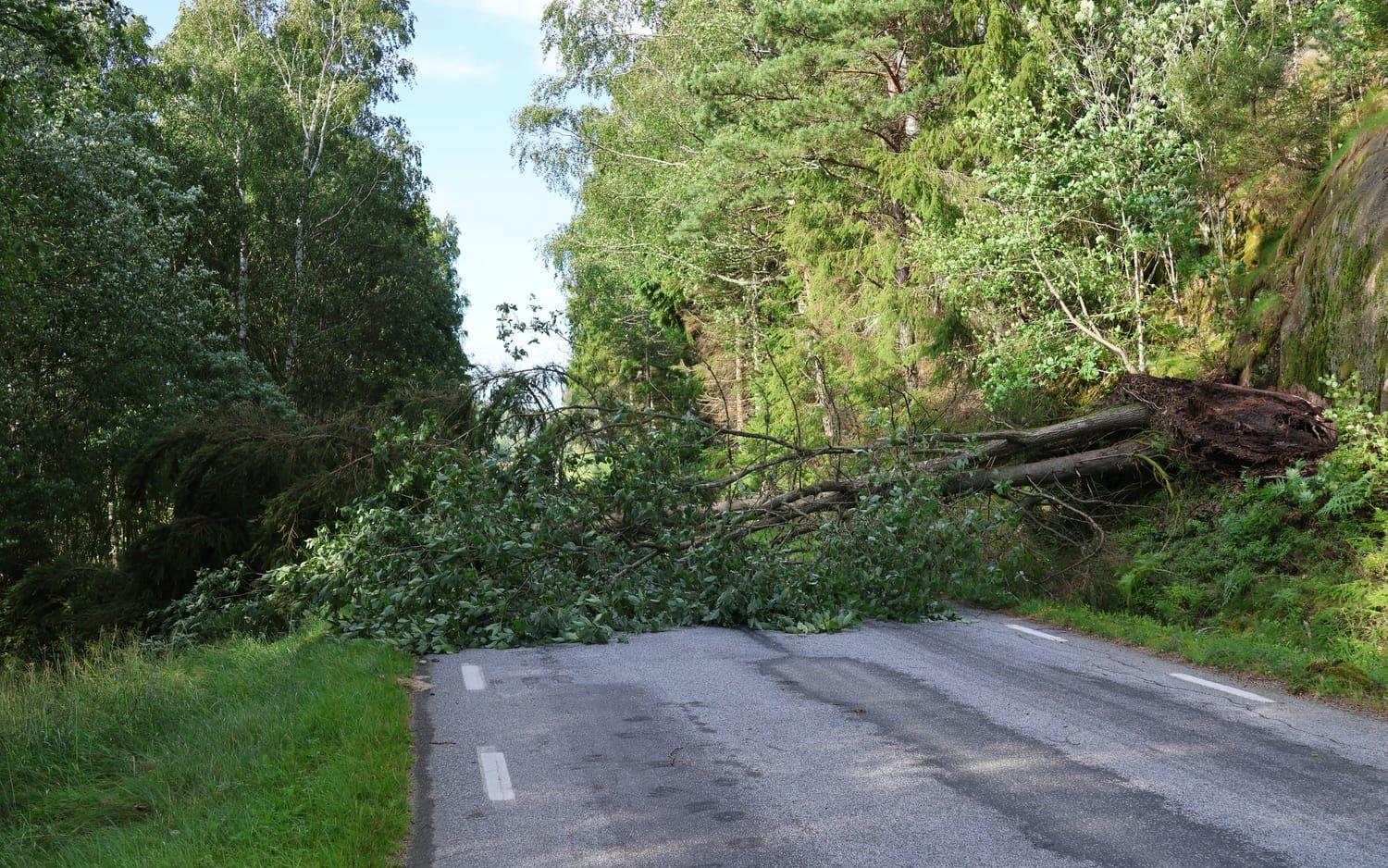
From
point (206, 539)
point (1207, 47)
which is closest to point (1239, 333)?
point (1207, 47)

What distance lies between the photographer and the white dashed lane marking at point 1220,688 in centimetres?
807

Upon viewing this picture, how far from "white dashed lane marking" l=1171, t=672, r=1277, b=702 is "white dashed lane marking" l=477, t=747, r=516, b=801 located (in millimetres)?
5310

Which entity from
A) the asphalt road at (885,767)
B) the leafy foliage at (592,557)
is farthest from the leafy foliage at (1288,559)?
the asphalt road at (885,767)

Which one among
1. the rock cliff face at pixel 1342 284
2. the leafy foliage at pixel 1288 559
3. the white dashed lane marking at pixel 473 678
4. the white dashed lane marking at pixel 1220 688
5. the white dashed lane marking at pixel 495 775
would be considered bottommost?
the white dashed lane marking at pixel 1220 688

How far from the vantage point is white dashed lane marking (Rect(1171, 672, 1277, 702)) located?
8070 millimetres

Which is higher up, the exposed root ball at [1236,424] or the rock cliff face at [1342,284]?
the rock cliff face at [1342,284]

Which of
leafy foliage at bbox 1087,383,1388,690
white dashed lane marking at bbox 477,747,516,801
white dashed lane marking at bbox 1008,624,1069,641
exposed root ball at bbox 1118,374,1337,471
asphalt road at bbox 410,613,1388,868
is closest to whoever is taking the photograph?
asphalt road at bbox 410,613,1388,868

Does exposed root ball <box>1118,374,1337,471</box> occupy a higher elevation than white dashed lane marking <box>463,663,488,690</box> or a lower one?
higher

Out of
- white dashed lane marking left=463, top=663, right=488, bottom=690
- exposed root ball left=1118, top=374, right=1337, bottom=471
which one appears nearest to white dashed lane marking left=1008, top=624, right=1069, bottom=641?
exposed root ball left=1118, top=374, right=1337, bottom=471

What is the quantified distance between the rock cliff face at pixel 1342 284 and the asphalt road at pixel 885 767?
5.61 meters

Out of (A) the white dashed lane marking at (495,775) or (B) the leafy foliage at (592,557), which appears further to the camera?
(B) the leafy foliage at (592,557)

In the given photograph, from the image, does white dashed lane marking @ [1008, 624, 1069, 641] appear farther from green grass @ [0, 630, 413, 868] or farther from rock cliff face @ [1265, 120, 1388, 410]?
green grass @ [0, 630, 413, 868]

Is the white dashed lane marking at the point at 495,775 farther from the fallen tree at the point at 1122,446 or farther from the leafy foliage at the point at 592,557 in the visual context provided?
the fallen tree at the point at 1122,446

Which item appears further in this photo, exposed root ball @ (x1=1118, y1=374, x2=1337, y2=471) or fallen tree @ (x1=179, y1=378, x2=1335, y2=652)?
exposed root ball @ (x1=1118, y1=374, x2=1337, y2=471)
